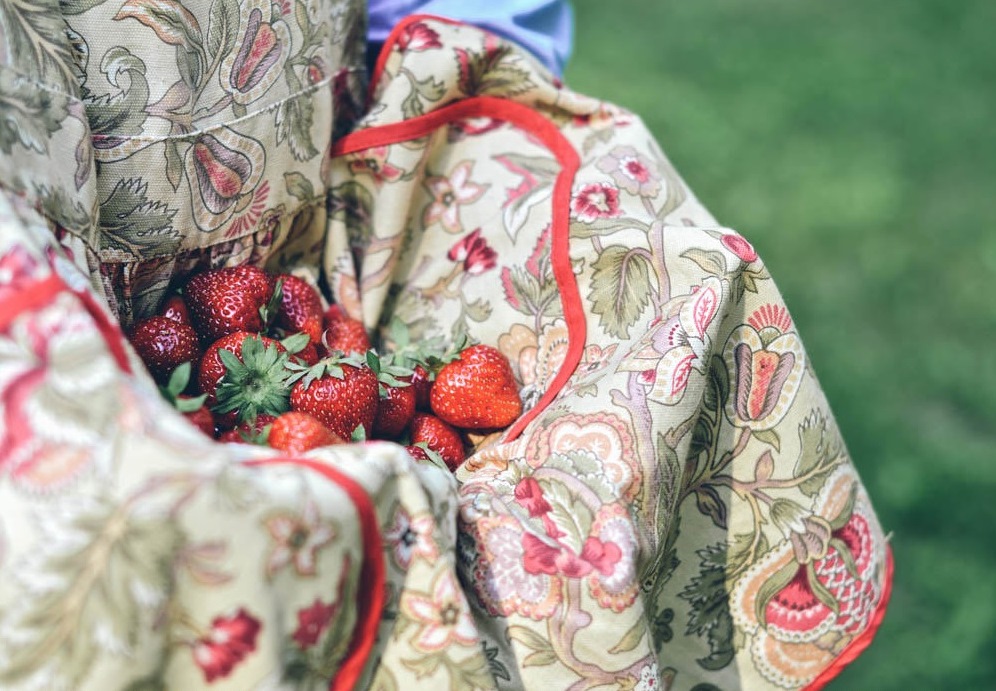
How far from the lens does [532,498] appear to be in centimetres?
67

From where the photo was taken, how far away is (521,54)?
92 centimetres

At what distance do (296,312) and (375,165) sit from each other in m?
0.16

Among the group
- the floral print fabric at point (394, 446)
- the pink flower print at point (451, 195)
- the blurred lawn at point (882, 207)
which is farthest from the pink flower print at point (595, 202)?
the blurred lawn at point (882, 207)

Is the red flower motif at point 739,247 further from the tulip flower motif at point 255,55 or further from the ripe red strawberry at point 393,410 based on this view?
the tulip flower motif at point 255,55

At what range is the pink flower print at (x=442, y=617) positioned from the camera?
59 centimetres

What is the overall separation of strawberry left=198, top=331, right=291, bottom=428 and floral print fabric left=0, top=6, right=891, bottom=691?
0.09 meters

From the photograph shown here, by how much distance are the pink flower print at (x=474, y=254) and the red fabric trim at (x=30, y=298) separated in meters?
0.43

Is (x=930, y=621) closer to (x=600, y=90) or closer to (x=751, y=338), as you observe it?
(x=751, y=338)

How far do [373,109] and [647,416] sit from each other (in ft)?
1.33

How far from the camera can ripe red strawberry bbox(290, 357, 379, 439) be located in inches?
28.5

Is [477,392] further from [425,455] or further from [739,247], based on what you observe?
[739,247]

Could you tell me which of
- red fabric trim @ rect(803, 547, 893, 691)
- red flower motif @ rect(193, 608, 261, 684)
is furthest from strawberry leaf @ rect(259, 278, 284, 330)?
red fabric trim @ rect(803, 547, 893, 691)

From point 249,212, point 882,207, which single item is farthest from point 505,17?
point 882,207

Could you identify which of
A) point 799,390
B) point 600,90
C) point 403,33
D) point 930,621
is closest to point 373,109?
point 403,33
